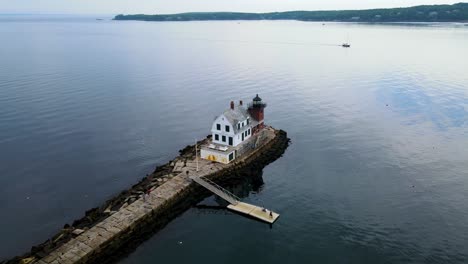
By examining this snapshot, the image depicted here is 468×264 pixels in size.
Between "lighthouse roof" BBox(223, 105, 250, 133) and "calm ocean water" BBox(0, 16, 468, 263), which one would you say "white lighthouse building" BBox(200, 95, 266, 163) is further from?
"calm ocean water" BBox(0, 16, 468, 263)

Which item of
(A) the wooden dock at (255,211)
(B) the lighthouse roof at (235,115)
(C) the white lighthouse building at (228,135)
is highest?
(B) the lighthouse roof at (235,115)

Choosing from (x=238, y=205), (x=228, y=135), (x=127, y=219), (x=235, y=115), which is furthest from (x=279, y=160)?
(x=127, y=219)

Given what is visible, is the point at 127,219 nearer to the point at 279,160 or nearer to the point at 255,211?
the point at 255,211

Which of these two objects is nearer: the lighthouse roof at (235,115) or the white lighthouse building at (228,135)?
the white lighthouse building at (228,135)

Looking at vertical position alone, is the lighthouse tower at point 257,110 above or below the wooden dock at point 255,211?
above

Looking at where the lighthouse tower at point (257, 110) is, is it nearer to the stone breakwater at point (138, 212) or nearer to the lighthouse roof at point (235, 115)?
the lighthouse roof at point (235, 115)

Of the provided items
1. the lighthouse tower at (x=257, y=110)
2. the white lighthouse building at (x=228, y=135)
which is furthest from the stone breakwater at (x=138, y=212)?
the lighthouse tower at (x=257, y=110)

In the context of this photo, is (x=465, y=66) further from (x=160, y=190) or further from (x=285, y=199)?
(x=160, y=190)
